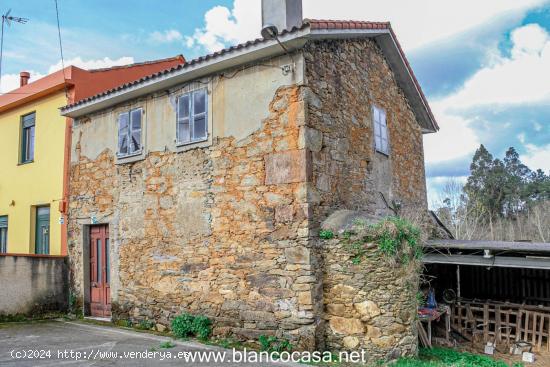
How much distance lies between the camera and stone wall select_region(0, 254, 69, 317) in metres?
9.64

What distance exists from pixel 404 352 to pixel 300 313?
1.67m

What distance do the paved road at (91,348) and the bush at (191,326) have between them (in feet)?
0.87

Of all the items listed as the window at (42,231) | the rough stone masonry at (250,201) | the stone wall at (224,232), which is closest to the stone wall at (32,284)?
the rough stone masonry at (250,201)

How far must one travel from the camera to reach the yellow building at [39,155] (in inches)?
442

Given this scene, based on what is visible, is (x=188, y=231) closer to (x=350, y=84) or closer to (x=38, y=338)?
(x=38, y=338)

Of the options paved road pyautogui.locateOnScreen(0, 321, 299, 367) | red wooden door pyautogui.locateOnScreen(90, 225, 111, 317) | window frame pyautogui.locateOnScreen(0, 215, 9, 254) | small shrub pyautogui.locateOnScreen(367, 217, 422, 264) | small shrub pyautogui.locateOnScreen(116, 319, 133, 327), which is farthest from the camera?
window frame pyautogui.locateOnScreen(0, 215, 9, 254)

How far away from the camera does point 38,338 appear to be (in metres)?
8.14

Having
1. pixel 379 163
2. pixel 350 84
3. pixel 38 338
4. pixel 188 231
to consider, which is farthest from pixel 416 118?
pixel 38 338

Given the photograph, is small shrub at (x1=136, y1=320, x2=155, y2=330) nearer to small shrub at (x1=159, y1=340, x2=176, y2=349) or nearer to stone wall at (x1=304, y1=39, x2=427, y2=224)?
small shrub at (x1=159, y1=340, x2=176, y2=349)

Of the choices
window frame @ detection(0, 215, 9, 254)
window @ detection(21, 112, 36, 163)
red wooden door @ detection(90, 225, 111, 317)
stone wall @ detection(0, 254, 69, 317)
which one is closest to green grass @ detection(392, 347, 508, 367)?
red wooden door @ detection(90, 225, 111, 317)

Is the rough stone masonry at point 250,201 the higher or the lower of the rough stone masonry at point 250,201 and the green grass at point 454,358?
the higher

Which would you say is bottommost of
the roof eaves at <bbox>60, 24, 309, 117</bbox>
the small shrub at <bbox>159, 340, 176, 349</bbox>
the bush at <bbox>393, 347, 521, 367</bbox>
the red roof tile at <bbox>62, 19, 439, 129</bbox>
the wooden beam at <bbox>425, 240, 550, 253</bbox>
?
the bush at <bbox>393, 347, 521, 367</bbox>

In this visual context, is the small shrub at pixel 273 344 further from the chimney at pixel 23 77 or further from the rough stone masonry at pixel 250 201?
the chimney at pixel 23 77

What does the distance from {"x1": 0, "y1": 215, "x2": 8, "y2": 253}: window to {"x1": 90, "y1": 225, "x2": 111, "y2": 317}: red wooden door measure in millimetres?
4001
